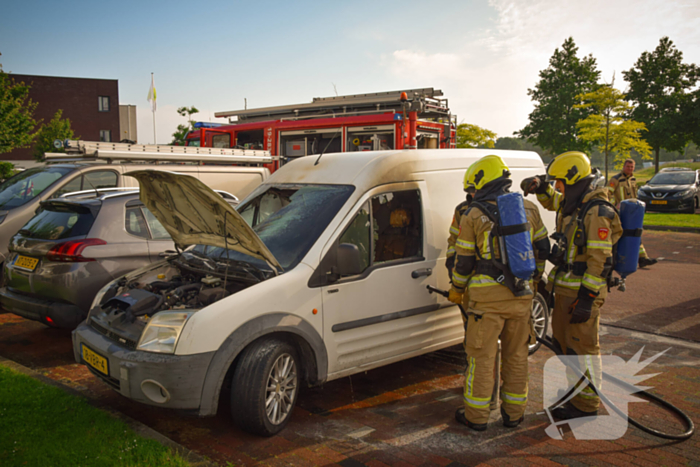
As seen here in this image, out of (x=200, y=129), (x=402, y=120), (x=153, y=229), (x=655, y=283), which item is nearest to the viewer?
(x=153, y=229)

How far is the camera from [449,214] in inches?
193

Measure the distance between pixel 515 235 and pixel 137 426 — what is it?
10.1 ft

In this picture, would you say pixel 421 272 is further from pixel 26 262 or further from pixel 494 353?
pixel 26 262

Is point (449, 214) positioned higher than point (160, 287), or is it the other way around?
point (449, 214)

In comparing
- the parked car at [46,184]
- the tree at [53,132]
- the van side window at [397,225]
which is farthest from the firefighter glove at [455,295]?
the tree at [53,132]

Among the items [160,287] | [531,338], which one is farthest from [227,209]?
[531,338]

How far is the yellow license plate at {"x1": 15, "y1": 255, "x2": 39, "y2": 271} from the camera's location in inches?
209

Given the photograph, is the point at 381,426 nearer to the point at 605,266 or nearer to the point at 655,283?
the point at 605,266

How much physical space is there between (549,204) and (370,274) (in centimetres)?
186

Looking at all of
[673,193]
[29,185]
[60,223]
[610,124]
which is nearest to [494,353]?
[60,223]

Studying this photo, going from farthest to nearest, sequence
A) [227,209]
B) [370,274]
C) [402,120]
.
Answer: [402,120] → [370,274] → [227,209]

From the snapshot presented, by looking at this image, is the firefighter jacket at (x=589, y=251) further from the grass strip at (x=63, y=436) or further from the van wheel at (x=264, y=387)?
the grass strip at (x=63, y=436)

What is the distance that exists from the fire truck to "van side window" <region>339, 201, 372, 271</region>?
5850 millimetres

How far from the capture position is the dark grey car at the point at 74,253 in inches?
201
